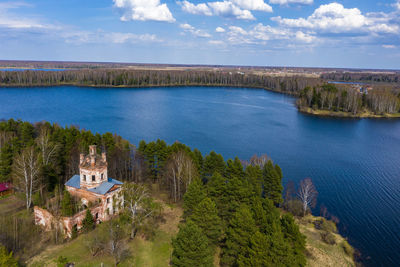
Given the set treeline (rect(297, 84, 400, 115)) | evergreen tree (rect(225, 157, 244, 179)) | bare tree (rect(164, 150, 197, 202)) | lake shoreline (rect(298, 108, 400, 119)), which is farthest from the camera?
treeline (rect(297, 84, 400, 115))

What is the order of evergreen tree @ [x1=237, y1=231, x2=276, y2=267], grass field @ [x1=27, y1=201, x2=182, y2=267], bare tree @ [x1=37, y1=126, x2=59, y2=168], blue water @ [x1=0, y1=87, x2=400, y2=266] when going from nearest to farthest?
evergreen tree @ [x1=237, y1=231, x2=276, y2=267], grass field @ [x1=27, y1=201, x2=182, y2=267], blue water @ [x1=0, y1=87, x2=400, y2=266], bare tree @ [x1=37, y1=126, x2=59, y2=168]

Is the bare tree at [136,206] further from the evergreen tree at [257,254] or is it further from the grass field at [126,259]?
the evergreen tree at [257,254]

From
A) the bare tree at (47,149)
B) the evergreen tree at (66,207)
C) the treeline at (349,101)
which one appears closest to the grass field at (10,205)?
the bare tree at (47,149)

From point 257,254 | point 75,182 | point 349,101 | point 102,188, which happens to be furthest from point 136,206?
point 349,101

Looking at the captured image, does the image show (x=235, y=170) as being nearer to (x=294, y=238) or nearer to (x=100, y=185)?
(x=294, y=238)

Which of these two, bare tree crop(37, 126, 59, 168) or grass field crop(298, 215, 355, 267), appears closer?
grass field crop(298, 215, 355, 267)

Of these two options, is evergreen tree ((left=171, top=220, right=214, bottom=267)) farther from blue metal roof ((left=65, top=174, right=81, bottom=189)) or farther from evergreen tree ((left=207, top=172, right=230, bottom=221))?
blue metal roof ((left=65, top=174, right=81, bottom=189))

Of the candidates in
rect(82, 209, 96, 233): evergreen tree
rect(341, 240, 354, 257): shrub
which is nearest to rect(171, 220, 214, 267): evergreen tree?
rect(82, 209, 96, 233): evergreen tree
